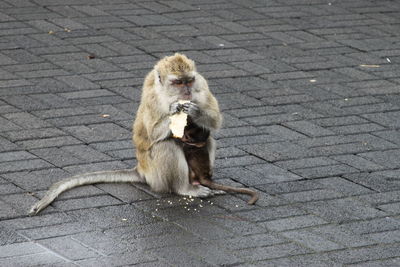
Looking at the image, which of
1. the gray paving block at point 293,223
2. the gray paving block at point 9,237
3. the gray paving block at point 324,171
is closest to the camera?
the gray paving block at point 9,237

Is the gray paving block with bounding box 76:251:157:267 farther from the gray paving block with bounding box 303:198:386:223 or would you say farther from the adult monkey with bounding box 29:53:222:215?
the gray paving block with bounding box 303:198:386:223

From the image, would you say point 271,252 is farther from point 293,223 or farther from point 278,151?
point 278,151

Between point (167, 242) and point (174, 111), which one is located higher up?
point (174, 111)

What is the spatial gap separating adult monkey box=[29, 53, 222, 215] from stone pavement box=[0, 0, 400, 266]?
3.6 inches

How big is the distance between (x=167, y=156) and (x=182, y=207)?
37 centimetres

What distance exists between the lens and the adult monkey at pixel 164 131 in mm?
6355

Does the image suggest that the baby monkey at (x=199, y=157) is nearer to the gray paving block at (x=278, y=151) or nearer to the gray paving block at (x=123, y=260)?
the gray paving block at (x=278, y=151)

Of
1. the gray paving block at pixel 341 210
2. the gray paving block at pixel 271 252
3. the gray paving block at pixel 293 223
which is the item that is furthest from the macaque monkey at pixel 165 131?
the gray paving block at pixel 271 252

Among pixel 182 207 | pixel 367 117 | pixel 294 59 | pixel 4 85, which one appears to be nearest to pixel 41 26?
pixel 4 85

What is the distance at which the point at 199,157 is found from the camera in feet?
22.1

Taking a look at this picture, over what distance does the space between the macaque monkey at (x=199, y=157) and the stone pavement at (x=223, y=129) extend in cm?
12

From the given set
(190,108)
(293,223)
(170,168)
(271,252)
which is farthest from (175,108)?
(271,252)

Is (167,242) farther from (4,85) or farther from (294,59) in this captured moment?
(294,59)

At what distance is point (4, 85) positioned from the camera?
8766 mm
